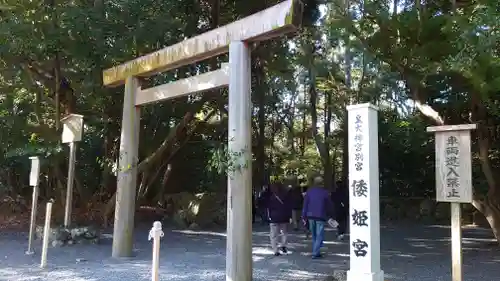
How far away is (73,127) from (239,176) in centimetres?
434

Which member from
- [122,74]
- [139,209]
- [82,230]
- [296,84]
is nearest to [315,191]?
[122,74]

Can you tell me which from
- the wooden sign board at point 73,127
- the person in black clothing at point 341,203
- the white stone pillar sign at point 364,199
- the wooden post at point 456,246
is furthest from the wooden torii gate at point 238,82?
the person in black clothing at point 341,203

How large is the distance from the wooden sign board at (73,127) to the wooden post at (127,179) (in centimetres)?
94

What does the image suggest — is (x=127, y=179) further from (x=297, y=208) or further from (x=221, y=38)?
(x=297, y=208)

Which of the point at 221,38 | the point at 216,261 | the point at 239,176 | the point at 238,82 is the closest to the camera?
the point at 239,176

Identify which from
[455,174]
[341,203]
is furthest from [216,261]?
[455,174]

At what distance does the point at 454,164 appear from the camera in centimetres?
508

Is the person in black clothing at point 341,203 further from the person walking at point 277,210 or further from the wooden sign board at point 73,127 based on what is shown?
the wooden sign board at point 73,127

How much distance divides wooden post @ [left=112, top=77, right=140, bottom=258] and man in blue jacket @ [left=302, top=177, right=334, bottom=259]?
10.5 feet

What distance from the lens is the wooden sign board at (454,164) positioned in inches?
196

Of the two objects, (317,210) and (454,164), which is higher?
(454,164)

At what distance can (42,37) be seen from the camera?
910 cm

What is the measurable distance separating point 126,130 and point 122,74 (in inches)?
43.0

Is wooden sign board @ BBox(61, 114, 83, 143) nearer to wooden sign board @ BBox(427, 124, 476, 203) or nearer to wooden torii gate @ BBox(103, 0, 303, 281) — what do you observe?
wooden torii gate @ BBox(103, 0, 303, 281)
